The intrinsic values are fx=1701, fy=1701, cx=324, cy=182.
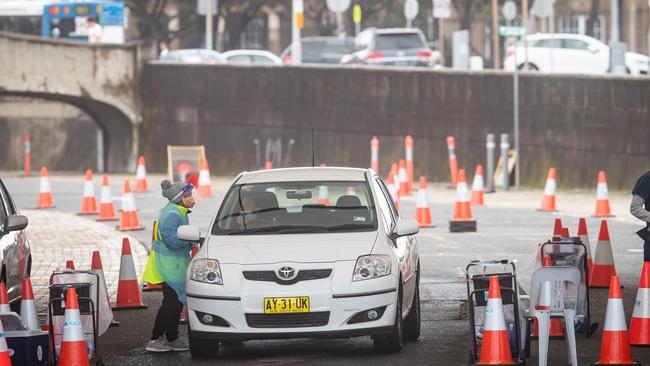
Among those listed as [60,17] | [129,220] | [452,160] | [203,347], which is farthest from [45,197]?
[60,17]

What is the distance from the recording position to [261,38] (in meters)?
77.9

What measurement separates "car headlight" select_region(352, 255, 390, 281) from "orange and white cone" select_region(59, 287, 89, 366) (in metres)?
1.89

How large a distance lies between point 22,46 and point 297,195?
1190 inches

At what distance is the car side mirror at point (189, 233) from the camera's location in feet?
38.7

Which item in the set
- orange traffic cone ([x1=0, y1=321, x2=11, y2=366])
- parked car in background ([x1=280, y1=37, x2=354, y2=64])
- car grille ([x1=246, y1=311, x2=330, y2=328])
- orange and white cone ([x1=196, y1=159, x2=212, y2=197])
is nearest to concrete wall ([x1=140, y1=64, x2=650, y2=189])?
orange and white cone ([x1=196, y1=159, x2=212, y2=197])

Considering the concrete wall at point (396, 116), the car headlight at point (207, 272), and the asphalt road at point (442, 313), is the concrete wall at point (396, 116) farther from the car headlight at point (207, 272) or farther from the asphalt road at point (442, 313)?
the car headlight at point (207, 272)

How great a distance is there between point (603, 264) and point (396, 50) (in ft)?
103

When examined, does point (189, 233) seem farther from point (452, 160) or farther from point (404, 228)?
point (452, 160)

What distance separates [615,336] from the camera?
1073 cm

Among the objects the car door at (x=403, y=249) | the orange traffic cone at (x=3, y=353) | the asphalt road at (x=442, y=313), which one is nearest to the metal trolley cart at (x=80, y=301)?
the asphalt road at (x=442, y=313)

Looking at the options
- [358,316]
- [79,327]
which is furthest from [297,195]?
[79,327]

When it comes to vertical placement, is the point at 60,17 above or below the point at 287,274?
above

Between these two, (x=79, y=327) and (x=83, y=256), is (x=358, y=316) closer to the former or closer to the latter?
(x=79, y=327)

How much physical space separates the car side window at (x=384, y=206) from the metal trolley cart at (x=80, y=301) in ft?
6.90
